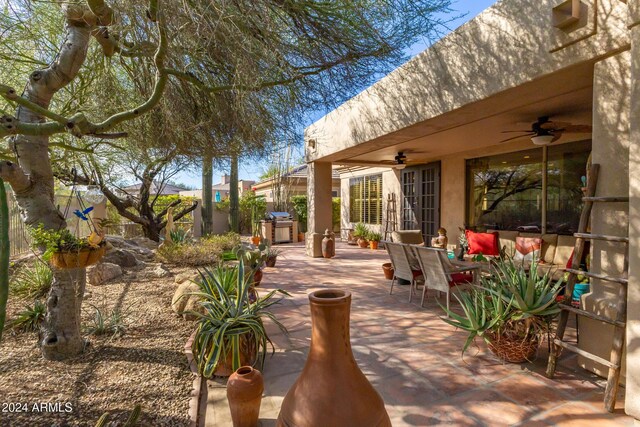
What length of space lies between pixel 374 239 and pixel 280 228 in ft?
13.0

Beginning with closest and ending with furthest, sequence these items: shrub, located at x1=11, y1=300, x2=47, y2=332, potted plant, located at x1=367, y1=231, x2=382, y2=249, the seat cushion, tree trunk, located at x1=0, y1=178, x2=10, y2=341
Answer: tree trunk, located at x1=0, y1=178, x2=10, y2=341
shrub, located at x1=11, y1=300, x2=47, y2=332
the seat cushion
potted plant, located at x1=367, y1=231, x2=382, y2=249

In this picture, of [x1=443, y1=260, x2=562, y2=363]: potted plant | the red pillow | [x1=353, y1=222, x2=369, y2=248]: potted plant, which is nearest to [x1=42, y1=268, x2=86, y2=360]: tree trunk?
[x1=443, y1=260, x2=562, y2=363]: potted plant

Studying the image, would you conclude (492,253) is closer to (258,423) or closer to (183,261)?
(258,423)

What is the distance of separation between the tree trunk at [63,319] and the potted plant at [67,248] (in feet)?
1.55

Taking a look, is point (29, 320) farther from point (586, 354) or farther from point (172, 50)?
point (586, 354)

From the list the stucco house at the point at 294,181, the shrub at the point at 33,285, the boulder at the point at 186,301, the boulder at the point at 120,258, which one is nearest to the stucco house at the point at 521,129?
the boulder at the point at 186,301

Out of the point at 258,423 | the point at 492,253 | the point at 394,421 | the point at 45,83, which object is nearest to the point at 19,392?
the point at 258,423

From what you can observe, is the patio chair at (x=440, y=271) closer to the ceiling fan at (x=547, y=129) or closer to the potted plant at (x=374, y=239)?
the ceiling fan at (x=547, y=129)

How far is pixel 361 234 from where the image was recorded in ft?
39.2

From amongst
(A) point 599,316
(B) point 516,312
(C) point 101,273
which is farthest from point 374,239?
(A) point 599,316

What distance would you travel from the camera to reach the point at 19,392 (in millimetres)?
2621

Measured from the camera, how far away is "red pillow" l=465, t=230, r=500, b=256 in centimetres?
704

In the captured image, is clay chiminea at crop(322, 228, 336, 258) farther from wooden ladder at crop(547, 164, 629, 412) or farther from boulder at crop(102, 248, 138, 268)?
wooden ladder at crop(547, 164, 629, 412)

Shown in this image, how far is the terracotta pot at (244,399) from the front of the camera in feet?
7.34
